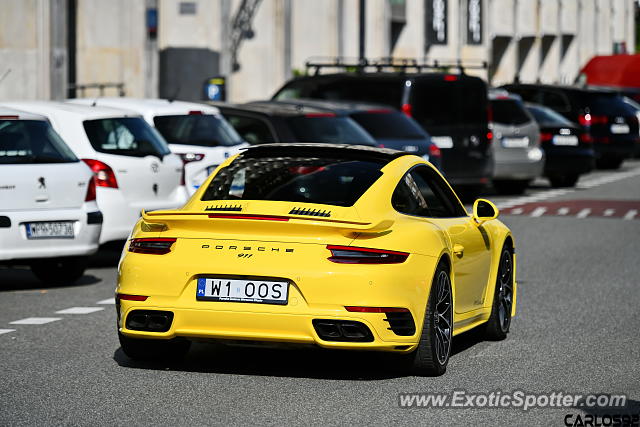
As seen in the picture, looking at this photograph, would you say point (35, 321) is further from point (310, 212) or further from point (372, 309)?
point (372, 309)

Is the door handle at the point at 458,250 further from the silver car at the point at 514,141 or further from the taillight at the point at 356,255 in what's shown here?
the silver car at the point at 514,141

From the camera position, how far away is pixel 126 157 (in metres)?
15.5

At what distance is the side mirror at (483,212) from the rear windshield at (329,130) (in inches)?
332

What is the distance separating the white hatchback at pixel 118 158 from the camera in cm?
1531

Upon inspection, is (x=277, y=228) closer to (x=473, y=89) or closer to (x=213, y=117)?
(x=213, y=117)

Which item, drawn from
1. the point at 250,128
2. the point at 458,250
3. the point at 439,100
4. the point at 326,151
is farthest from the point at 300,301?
the point at 439,100

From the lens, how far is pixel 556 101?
36125mm

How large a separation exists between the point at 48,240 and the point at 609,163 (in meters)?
29.3

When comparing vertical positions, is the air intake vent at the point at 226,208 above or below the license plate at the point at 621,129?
above

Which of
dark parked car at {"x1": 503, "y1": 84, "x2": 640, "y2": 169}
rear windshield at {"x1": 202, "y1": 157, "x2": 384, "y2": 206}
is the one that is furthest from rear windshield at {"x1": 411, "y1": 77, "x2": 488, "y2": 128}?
rear windshield at {"x1": 202, "y1": 157, "x2": 384, "y2": 206}

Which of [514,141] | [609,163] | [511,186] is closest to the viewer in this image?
[514,141]

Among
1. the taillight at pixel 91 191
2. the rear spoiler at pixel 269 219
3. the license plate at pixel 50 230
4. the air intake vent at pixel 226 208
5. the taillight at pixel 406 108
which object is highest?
the air intake vent at pixel 226 208

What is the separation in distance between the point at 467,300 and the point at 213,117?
833 cm

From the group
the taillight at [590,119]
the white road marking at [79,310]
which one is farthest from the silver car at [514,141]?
the white road marking at [79,310]
